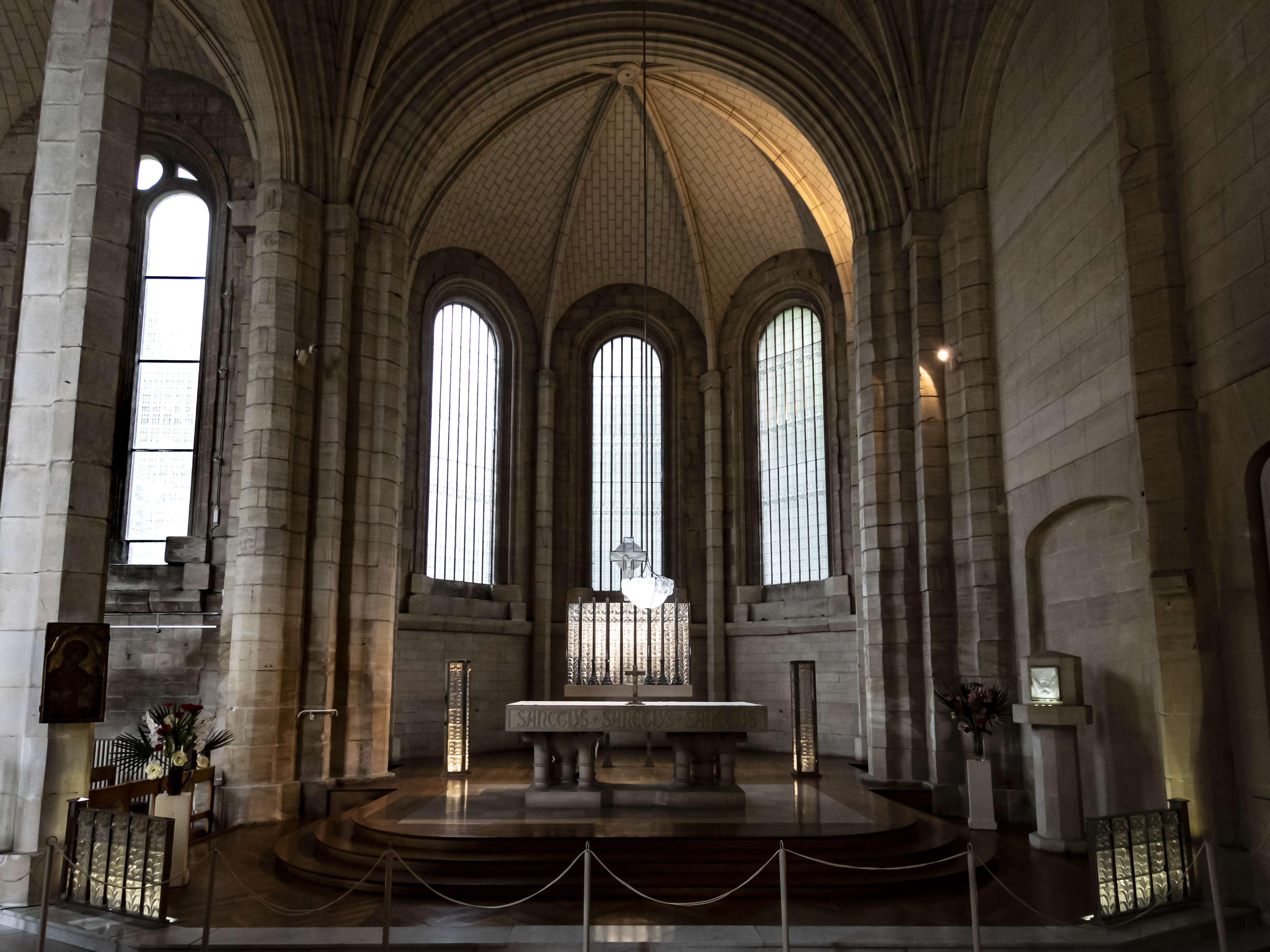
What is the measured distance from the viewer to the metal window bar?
773cm

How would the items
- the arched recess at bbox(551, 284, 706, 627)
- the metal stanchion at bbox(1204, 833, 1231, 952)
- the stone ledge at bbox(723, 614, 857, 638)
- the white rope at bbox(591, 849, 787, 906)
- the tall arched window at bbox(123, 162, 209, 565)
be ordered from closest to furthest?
the metal stanchion at bbox(1204, 833, 1231, 952) < the white rope at bbox(591, 849, 787, 906) < the tall arched window at bbox(123, 162, 209, 565) < the stone ledge at bbox(723, 614, 857, 638) < the arched recess at bbox(551, 284, 706, 627)

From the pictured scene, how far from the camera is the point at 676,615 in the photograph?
12.6 metres

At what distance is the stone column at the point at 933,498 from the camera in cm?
1393

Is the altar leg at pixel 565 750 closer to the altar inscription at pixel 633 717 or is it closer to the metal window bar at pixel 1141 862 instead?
the altar inscription at pixel 633 717

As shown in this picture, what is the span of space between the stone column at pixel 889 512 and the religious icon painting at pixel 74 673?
1042cm

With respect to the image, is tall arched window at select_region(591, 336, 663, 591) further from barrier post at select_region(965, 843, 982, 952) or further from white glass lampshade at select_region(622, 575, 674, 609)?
barrier post at select_region(965, 843, 982, 952)

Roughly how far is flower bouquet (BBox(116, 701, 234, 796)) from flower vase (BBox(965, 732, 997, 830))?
8916 mm

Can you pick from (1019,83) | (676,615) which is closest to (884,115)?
(1019,83)

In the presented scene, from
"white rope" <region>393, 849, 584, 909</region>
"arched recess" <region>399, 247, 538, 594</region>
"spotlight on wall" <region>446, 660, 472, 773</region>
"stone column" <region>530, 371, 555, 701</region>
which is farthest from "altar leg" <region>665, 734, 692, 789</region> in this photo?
"stone column" <region>530, 371, 555, 701</region>

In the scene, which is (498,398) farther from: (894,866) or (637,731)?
(894,866)

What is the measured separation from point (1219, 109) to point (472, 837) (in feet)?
31.2

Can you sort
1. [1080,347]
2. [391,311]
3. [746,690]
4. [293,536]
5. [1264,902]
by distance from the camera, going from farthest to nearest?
[746,690]
[391,311]
[293,536]
[1080,347]
[1264,902]

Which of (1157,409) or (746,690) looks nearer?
(1157,409)

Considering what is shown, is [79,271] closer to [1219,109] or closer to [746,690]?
[1219,109]
